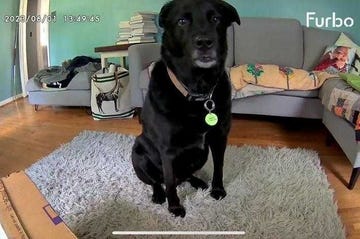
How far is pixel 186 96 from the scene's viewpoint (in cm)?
121

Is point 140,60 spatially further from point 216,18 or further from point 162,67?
point 216,18

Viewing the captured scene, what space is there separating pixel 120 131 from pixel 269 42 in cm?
145

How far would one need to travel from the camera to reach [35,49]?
138 inches

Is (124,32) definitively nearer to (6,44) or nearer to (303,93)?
(6,44)

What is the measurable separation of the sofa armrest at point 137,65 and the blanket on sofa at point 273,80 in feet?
2.28

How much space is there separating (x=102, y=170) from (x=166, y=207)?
0.53 m

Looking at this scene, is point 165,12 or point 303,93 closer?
point 165,12

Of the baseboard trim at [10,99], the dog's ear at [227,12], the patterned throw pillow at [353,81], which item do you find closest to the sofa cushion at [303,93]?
the patterned throw pillow at [353,81]

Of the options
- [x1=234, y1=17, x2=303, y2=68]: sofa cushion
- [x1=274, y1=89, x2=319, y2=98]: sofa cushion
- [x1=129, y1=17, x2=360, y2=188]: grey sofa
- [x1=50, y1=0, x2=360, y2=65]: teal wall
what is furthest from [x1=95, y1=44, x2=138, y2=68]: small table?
[x1=274, y1=89, x2=319, y2=98]: sofa cushion

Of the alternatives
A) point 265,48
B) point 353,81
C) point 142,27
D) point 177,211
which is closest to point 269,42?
point 265,48

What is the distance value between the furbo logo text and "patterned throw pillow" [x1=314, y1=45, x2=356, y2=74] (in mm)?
466

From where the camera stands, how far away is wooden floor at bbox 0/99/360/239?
1.77 m

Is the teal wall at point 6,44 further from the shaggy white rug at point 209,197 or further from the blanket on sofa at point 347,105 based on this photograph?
the blanket on sofa at point 347,105

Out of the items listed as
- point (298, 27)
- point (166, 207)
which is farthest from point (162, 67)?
point (298, 27)
